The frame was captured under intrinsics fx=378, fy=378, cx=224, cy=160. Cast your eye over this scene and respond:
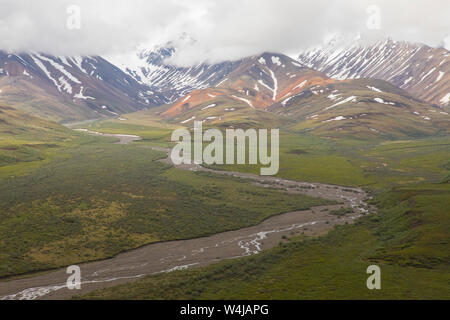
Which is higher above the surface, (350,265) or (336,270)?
(350,265)

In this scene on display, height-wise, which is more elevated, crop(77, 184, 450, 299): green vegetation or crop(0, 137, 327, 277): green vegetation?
crop(0, 137, 327, 277): green vegetation

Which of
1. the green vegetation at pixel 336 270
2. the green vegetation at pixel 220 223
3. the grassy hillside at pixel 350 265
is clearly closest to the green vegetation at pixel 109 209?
the green vegetation at pixel 220 223

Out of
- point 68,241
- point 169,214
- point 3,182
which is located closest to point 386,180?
point 169,214

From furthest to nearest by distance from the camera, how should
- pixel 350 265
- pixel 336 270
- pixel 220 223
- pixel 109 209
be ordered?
pixel 109 209 < pixel 220 223 < pixel 350 265 < pixel 336 270

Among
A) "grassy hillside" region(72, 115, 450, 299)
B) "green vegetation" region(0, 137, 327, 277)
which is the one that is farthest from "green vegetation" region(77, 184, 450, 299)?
"green vegetation" region(0, 137, 327, 277)

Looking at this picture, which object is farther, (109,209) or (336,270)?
(109,209)

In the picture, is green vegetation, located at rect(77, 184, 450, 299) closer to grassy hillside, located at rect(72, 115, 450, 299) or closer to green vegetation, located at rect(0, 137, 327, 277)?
grassy hillside, located at rect(72, 115, 450, 299)

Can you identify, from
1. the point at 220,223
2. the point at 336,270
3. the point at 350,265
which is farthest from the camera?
the point at 220,223

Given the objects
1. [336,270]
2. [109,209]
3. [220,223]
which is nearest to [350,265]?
[336,270]

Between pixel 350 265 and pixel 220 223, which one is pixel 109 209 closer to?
pixel 220 223

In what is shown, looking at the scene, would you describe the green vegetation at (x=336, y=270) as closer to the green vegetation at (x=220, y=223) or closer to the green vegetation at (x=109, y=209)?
the green vegetation at (x=220, y=223)
